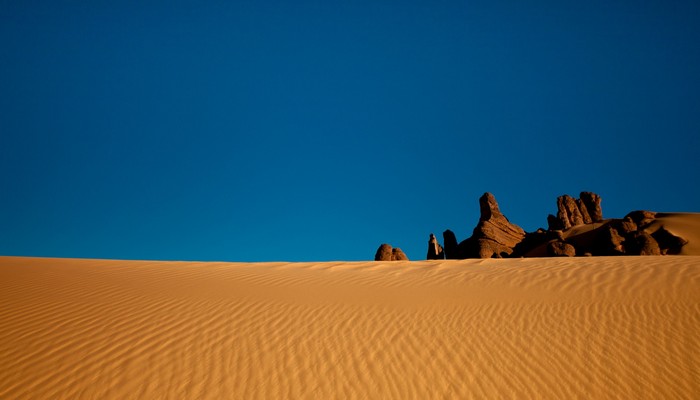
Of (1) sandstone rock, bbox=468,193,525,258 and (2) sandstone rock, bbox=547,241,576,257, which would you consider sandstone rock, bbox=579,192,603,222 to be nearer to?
(1) sandstone rock, bbox=468,193,525,258

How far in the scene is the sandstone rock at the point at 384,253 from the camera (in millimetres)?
29422

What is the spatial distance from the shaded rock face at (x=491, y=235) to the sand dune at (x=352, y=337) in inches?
932

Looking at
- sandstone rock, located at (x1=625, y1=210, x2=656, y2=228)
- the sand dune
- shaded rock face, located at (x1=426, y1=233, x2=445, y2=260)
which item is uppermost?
sandstone rock, located at (x1=625, y1=210, x2=656, y2=228)

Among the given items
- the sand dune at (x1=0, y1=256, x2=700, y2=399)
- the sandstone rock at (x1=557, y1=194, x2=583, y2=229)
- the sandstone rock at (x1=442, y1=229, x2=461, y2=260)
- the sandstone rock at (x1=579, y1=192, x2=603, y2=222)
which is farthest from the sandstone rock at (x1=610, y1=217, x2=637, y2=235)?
the sand dune at (x1=0, y1=256, x2=700, y2=399)

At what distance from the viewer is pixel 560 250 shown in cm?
2695

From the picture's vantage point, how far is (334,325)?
7082mm

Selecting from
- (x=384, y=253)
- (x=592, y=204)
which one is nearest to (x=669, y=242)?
(x=592, y=204)

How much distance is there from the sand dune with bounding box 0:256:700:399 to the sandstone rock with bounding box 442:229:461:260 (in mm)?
27759

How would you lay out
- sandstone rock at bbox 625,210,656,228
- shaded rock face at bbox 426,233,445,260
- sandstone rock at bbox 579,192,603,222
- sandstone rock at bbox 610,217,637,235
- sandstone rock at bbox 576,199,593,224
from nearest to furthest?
sandstone rock at bbox 610,217,637,235, sandstone rock at bbox 625,210,656,228, shaded rock face at bbox 426,233,445,260, sandstone rock at bbox 576,199,593,224, sandstone rock at bbox 579,192,603,222

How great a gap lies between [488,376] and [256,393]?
3013 mm

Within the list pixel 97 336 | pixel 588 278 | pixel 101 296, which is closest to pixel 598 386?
pixel 588 278

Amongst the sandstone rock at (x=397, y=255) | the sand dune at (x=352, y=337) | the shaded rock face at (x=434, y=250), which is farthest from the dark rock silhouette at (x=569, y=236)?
the sand dune at (x=352, y=337)

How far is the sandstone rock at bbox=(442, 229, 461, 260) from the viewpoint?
37.9 metres

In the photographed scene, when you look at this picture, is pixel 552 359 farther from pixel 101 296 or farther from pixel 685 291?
pixel 101 296
